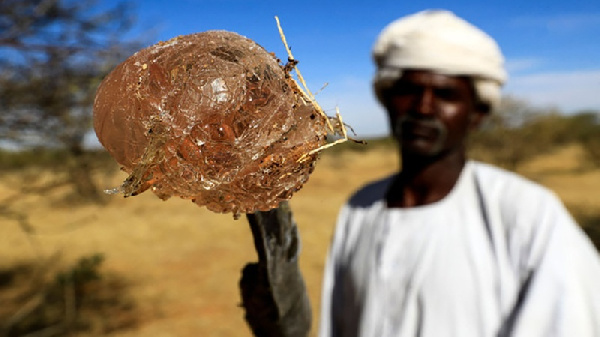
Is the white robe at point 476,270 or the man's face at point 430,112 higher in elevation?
the man's face at point 430,112

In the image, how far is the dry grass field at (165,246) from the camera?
5977mm

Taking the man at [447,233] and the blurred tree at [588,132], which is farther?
the blurred tree at [588,132]

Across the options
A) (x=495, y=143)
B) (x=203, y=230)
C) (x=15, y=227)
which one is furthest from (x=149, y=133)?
(x=495, y=143)

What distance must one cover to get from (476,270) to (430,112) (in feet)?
2.43

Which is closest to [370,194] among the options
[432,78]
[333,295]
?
[333,295]

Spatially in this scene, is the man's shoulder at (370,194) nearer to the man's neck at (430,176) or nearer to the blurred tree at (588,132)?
the man's neck at (430,176)

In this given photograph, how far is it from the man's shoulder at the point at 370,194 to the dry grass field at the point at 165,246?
0.71 metres

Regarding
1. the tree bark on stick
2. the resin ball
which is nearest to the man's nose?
the tree bark on stick

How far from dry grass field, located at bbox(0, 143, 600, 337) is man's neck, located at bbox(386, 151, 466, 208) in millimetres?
1014

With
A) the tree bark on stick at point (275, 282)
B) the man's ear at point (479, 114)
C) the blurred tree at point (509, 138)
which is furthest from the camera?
the blurred tree at point (509, 138)

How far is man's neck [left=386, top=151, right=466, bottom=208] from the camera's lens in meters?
2.20

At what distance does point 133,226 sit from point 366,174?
488 inches

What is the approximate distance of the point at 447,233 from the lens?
197cm

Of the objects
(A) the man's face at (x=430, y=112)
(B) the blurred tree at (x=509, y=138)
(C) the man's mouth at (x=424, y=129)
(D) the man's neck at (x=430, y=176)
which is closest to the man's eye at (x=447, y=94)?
(A) the man's face at (x=430, y=112)
